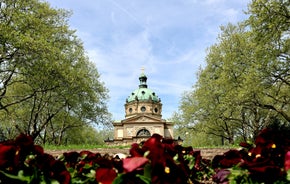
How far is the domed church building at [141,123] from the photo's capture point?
65338mm

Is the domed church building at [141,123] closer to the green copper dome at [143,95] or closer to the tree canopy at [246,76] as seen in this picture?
the green copper dome at [143,95]

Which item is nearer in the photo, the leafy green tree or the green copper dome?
the leafy green tree

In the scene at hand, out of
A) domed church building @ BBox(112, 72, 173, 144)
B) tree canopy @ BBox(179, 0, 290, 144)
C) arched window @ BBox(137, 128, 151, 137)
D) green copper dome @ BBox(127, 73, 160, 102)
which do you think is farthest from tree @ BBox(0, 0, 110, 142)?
green copper dome @ BBox(127, 73, 160, 102)

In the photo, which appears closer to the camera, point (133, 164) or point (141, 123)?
point (133, 164)

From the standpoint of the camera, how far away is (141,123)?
218 feet

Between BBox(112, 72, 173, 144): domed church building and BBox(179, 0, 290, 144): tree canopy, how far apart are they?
25875 mm

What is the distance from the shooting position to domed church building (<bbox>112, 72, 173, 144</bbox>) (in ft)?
214

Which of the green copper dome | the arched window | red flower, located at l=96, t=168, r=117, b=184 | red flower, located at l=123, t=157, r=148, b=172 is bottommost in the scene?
red flower, located at l=96, t=168, r=117, b=184

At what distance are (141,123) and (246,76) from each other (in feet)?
150

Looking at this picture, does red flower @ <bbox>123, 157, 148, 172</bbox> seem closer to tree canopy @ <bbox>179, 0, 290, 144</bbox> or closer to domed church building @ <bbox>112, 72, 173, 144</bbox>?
tree canopy @ <bbox>179, 0, 290, 144</bbox>

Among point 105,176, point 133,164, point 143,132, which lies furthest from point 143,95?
point 133,164

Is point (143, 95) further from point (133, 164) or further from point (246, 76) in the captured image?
point (133, 164)

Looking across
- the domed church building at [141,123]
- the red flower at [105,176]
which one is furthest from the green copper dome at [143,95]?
the red flower at [105,176]

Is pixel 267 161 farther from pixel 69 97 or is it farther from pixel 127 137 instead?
pixel 127 137
